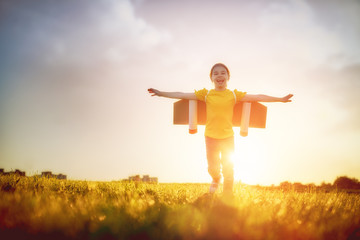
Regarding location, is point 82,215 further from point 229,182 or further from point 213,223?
point 229,182

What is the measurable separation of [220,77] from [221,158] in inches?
59.1

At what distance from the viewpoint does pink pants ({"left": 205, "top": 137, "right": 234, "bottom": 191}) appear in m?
5.07

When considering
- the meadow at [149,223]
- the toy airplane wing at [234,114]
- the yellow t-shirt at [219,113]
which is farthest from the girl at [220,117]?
the meadow at [149,223]

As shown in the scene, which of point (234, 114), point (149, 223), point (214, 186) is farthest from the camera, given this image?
point (234, 114)

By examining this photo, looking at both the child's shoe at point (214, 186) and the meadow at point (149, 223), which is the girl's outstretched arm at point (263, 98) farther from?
the meadow at point (149, 223)

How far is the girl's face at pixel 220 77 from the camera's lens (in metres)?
5.31

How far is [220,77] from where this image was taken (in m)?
5.30

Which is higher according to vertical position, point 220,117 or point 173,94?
point 173,94

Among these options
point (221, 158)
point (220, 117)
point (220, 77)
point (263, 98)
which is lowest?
point (221, 158)

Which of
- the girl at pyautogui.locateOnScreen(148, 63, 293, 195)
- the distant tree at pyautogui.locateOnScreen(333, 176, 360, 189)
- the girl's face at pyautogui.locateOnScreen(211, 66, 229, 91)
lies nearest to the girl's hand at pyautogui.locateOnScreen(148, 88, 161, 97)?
the girl at pyautogui.locateOnScreen(148, 63, 293, 195)

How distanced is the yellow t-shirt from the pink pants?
4.4 inches

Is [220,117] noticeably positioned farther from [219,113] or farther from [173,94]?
[173,94]

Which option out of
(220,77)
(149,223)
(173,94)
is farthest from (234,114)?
(149,223)

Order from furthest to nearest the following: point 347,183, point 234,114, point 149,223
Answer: point 347,183 < point 234,114 < point 149,223
